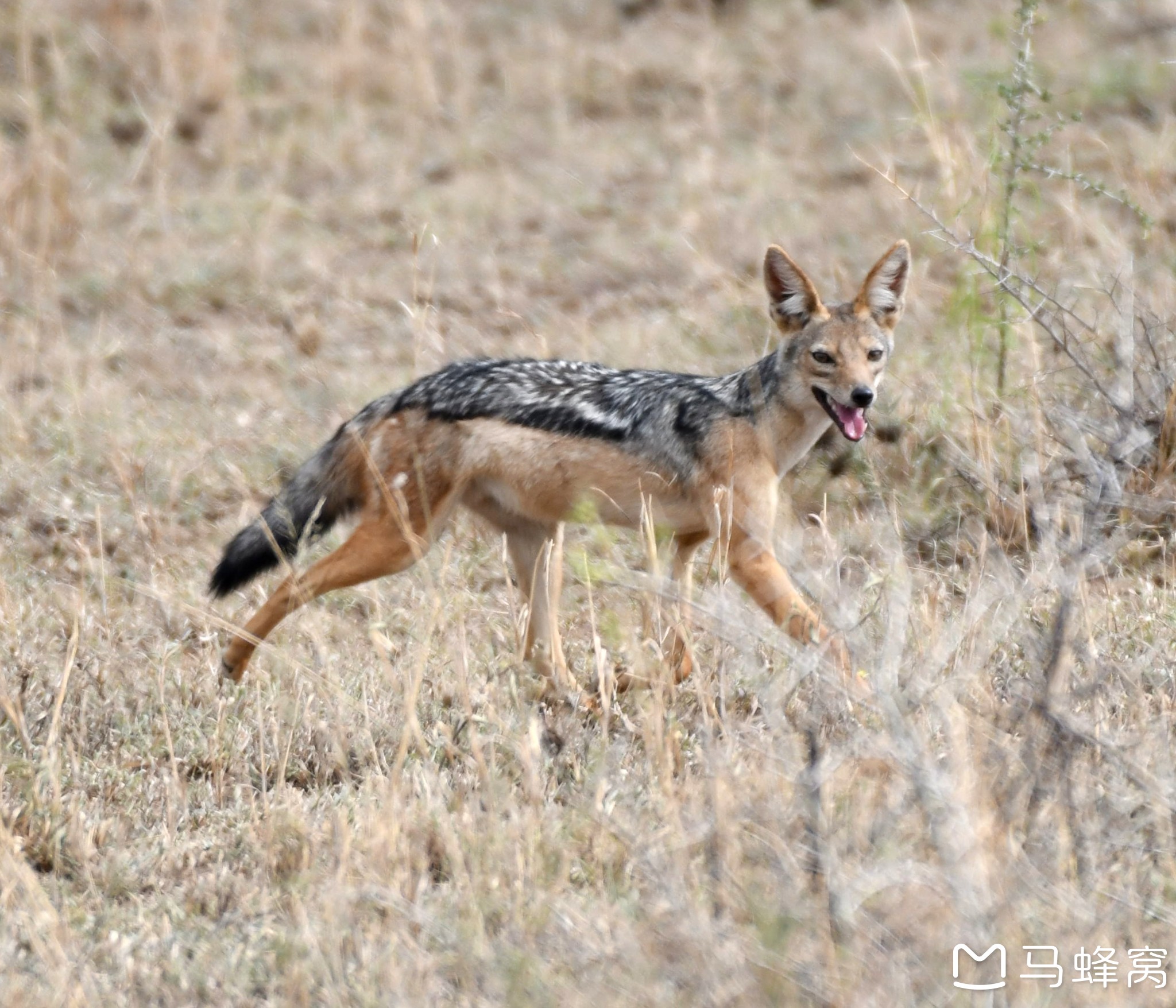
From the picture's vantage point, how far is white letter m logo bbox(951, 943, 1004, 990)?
2.85 m

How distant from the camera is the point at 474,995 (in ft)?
10.5

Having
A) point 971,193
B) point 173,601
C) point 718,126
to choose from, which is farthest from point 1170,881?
point 718,126

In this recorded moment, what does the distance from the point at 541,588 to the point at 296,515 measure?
91cm

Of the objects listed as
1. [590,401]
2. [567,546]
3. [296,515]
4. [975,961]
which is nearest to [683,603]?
[975,961]

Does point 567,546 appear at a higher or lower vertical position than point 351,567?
lower

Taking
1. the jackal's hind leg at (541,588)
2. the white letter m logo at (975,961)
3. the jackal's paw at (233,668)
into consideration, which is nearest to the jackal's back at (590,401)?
the jackal's hind leg at (541,588)

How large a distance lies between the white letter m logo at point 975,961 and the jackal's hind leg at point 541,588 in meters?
2.25

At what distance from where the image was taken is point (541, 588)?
5680 mm

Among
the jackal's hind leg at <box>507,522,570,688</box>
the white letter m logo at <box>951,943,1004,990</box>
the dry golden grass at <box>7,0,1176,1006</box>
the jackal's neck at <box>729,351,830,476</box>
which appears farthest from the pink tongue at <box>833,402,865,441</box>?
the white letter m logo at <box>951,943,1004,990</box>

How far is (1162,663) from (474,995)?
8.41ft

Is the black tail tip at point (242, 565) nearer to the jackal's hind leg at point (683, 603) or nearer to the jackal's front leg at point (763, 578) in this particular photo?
the jackal's hind leg at point (683, 603)

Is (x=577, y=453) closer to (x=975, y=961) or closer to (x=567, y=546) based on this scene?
(x=567, y=546)

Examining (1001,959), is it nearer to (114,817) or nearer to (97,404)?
(114,817)

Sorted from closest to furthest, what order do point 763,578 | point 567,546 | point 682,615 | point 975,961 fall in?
point 975,961 < point 682,615 < point 763,578 < point 567,546
